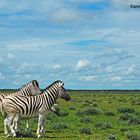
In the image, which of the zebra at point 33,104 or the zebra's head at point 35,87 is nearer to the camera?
the zebra at point 33,104

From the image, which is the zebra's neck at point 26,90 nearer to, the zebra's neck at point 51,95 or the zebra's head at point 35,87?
the zebra's head at point 35,87

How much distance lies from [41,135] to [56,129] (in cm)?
404

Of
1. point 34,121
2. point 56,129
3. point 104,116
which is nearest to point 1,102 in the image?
point 56,129

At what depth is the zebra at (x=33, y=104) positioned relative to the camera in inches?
741

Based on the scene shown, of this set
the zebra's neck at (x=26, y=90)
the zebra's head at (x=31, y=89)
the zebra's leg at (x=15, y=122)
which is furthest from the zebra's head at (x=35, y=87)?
the zebra's leg at (x=15, y=122)

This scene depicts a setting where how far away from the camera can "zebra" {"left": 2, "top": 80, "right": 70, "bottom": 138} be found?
61.7 ft

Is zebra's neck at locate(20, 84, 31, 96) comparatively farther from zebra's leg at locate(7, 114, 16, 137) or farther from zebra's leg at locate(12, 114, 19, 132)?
zebra's leg at locate(7, 114, 16, 137)

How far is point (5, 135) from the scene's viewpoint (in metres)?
19.3

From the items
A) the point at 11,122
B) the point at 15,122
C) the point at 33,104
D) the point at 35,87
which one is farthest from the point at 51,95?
the point at 11,122

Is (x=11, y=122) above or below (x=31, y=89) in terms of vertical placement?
below

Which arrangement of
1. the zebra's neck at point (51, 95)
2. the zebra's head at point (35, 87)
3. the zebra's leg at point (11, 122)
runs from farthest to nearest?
the zebra's head at point (35, 87) < the zebra's neck at point (51, 95) < the zebra's leg at point (11, 122)

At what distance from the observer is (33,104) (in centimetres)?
1928

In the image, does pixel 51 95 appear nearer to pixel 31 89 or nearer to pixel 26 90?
pixel 31 89

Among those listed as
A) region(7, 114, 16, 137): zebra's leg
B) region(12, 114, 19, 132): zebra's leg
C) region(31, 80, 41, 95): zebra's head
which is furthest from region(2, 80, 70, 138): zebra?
region(31, 80, 41, 95): zebra's head
